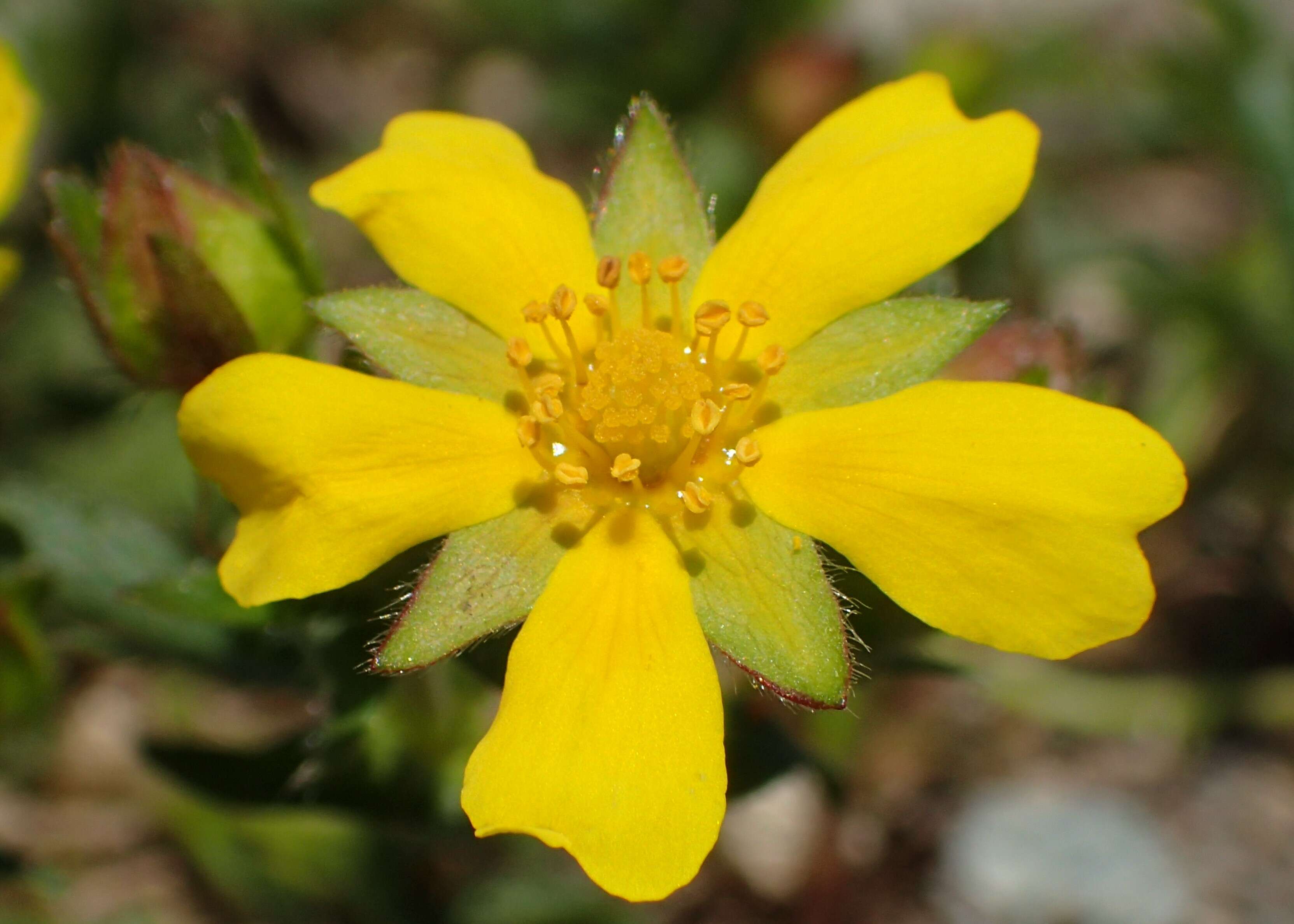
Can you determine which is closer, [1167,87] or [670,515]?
[670,515]

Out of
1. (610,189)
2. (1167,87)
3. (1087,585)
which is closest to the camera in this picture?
(1087,585)

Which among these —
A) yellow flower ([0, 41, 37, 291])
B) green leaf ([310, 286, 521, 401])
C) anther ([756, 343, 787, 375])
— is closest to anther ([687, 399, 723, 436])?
anther ([756, 343, 787, 375])

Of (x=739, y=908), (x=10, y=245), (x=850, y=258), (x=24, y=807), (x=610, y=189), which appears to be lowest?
(x=739, y=908)

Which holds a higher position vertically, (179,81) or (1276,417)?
(179,81)

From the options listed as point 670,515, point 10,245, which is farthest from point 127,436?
point 670,515

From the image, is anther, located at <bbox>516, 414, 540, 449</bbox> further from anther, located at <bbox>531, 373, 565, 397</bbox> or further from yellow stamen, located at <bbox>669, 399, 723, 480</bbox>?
yellow stamen, located at <bbox>669, 399, 723, 480</bbox>

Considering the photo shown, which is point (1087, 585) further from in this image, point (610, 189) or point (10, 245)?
A: point (10, 245)
